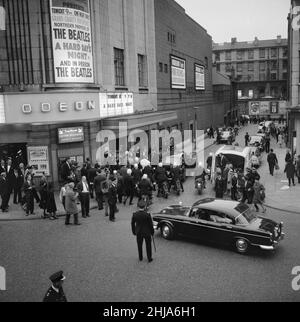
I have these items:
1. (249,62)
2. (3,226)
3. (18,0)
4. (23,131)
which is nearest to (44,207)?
(3,226)

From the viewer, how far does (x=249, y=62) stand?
9188 cm

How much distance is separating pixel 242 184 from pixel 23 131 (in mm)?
10986

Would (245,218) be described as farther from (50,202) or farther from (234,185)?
(50,202)

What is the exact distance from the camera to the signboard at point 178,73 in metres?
39.4

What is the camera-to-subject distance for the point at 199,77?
5053cm

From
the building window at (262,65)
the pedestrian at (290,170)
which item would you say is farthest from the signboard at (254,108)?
the pedestrian at (290,170)

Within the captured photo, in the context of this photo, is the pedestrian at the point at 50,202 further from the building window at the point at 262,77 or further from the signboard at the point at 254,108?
the building window at the point at 262,77

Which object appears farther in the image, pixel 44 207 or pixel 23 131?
pixel 23 131

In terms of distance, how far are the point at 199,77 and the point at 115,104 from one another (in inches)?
1107

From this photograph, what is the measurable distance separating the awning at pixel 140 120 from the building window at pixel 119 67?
244 cm

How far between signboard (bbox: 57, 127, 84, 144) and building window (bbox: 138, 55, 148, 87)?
10.8 metres

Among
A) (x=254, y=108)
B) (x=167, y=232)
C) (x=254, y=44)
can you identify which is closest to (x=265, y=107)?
(x=254, y=108)
